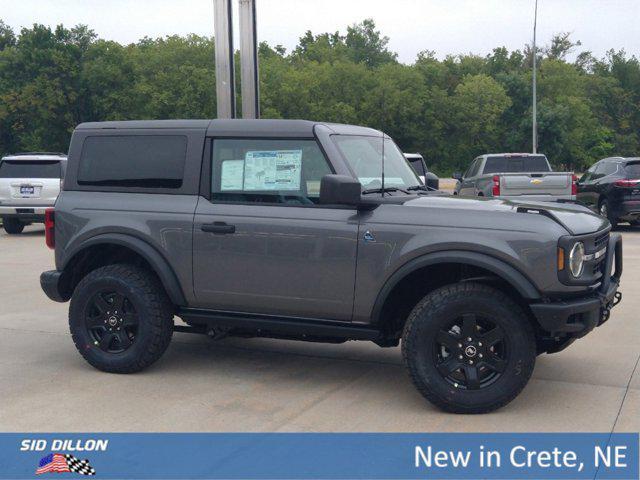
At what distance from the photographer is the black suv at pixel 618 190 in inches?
695

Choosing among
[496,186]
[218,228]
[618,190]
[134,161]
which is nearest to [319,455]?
[218,228]

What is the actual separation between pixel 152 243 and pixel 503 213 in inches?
96.5

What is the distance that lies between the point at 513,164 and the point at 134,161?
1526 cm

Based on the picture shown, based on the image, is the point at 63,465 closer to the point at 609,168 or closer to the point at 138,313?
the point at 138,313

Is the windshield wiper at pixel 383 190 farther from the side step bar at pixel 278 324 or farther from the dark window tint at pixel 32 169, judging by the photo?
the dark window tint at pixel 32 169

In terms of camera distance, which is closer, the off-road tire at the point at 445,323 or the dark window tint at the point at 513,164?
the off-road tire at the point at 445,323

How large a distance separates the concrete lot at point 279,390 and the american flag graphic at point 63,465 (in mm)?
457

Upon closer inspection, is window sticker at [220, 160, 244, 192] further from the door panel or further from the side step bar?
the side step bar

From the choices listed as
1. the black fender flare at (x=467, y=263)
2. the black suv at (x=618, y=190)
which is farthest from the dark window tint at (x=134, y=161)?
the black suv at (x=618, y=190)

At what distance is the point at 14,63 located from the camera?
64875mm

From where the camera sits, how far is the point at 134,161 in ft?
21.1

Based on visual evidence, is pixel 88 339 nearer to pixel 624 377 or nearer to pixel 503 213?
pixel 503 213

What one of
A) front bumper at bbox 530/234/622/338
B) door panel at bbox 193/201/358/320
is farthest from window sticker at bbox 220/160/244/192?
front bumper at bbox 530/234/622/338

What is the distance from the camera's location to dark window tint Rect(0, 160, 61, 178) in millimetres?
18297
